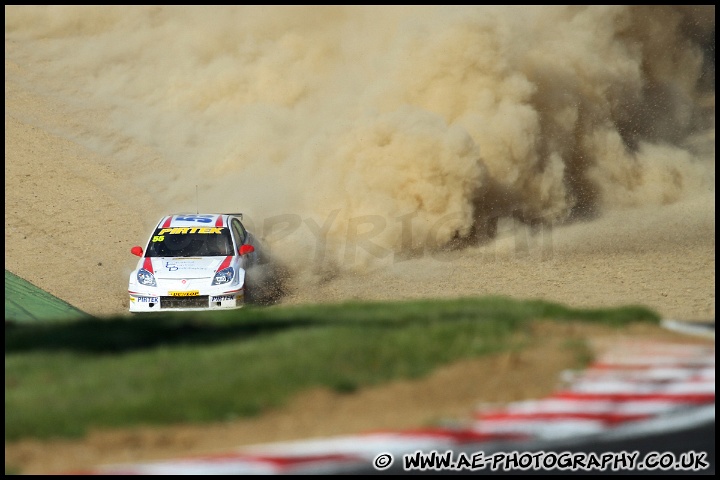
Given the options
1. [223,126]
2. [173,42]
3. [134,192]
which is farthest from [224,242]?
[173,42]

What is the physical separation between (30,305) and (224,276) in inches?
100

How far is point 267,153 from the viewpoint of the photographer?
2444 centimetres

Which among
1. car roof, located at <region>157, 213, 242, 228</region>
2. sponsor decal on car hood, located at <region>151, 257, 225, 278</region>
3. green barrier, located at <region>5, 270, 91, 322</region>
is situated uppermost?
car roof, located at <region>157, 213, 242, 228</region>

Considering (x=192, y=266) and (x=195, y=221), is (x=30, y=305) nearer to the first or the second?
(x=192, y=266)

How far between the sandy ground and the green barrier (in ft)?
6.59

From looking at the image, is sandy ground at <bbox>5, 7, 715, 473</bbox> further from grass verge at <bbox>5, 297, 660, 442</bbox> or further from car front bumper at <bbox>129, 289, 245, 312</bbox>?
car front bumper at <bbox>129, 289, 245, 312</bbox>

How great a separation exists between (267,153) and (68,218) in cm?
545

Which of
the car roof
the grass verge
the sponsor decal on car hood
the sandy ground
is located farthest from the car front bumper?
the grass verge

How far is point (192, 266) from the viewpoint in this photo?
1355cm

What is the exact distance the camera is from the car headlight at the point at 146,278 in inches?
523

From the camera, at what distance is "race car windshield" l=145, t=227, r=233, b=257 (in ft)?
46.4

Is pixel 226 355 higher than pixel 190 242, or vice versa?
pixel 190 242

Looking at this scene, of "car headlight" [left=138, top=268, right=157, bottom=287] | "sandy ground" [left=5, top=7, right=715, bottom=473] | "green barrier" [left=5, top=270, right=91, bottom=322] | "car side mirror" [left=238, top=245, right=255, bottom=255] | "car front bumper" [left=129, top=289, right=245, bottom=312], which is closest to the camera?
"sandy ground" [left=5, top=7, right=715, bottom=473]

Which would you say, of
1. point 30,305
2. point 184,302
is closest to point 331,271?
point 184,302
